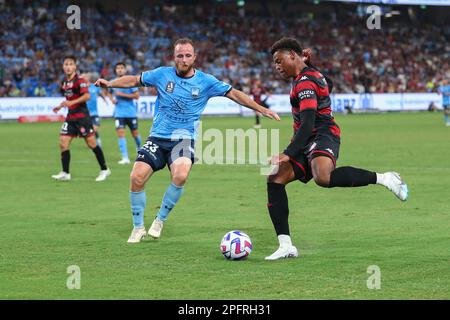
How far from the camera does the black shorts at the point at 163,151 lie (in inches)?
425

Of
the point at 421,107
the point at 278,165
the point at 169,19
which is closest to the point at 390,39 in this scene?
the point at 421,107

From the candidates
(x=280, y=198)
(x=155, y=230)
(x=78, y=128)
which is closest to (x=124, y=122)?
(x=78, y=128)

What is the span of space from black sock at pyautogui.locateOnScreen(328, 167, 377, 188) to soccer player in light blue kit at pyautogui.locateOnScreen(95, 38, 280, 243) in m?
1.62

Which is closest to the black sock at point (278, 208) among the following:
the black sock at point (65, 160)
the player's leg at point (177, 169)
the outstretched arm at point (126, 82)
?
the player's leg at point (177, 169)

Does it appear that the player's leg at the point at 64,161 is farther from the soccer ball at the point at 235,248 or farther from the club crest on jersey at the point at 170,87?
the soccer ball at the point at 235,248

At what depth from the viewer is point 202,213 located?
43.0 feet

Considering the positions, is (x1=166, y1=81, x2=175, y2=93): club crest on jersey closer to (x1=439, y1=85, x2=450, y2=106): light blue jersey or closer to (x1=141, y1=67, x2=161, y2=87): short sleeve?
(x1=141, y1=67, x2=161, y2=87): short sleeve

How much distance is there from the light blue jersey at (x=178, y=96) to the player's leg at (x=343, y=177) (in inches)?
76.8

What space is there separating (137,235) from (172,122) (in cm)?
145

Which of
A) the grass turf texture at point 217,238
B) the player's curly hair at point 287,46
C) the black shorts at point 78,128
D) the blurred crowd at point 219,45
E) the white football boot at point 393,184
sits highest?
the blurred crowd at point 219,45

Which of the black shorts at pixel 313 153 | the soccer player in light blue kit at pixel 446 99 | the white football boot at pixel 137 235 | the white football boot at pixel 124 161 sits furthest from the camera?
Answer: the soccer player in light blue kit at pixel 446 99

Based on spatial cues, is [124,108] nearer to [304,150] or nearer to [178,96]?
[178,96]

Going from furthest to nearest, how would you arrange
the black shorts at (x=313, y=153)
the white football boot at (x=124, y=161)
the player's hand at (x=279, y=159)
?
the white football boot at (x=124, y=161), the black shorts at (x=313, y=153), the player's hand at (x=279, y=159)

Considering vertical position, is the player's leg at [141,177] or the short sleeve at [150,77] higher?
the short sleeve at [150,77]
